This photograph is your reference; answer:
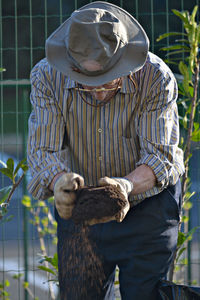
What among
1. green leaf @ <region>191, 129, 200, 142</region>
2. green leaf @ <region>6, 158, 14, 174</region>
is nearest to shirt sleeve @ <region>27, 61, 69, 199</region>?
green leaf @ <region>6, 158, 14, 174</region>

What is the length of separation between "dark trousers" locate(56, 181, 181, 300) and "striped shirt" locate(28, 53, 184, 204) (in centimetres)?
8

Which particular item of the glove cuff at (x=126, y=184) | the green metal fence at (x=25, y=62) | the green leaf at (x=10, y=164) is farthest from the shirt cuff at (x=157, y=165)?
the green metal fence at (x=25, y=62)

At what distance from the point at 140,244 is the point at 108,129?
48 centimetres

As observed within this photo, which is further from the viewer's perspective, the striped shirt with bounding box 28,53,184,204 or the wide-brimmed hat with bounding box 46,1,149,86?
the striped shirt with bounding box 28,53,184,204

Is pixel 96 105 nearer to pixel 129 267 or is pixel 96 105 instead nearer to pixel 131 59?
pixel 131 59

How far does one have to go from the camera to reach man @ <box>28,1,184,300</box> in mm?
2506

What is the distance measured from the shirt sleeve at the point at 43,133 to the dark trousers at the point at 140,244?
0.24 meters

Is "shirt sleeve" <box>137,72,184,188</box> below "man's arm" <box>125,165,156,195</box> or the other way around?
the other way around

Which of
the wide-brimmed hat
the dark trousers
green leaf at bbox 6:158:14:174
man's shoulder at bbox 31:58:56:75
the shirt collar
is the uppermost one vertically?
the wide-brimmed hat

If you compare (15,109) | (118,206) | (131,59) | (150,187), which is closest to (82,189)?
(118,206)

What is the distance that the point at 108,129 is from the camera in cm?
269

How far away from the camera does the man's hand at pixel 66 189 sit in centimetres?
233

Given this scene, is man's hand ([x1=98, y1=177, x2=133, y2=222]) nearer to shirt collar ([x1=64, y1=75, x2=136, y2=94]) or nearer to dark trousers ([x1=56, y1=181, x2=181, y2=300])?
dark trousers ([x1=56, y1=181, x2=181, y2=300])

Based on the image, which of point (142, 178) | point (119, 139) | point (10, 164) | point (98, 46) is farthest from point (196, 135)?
point (98, 46)
